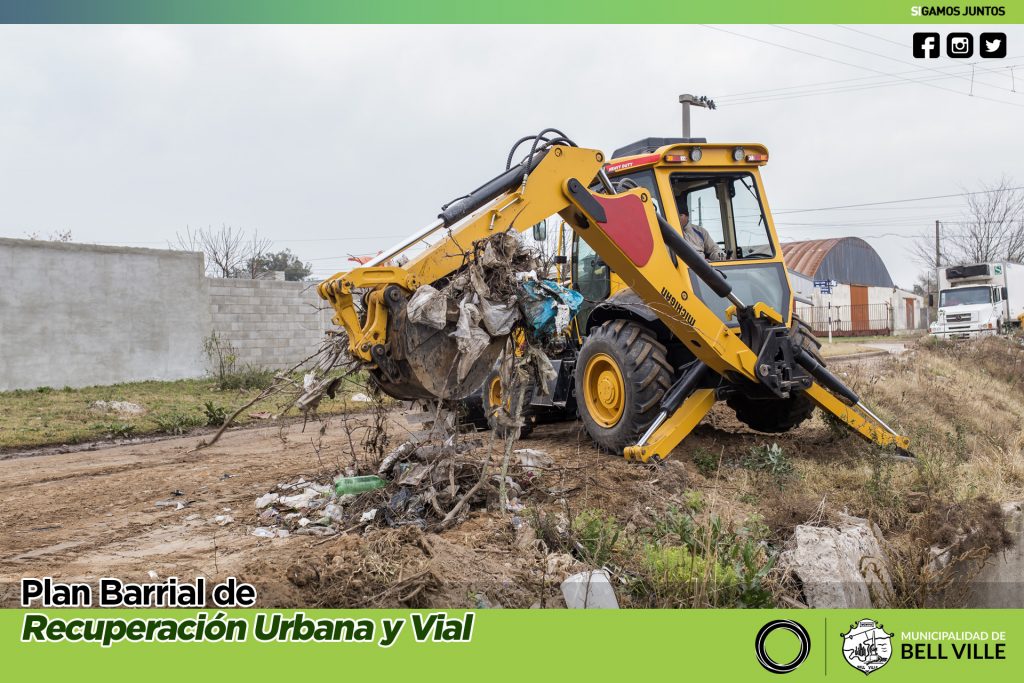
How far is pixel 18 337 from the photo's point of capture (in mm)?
14641

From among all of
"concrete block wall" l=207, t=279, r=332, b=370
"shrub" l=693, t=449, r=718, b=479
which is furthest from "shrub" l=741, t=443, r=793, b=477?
"concrete block wall" l=207, t=279, r=332, b=370

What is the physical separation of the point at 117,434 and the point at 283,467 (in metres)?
4.80

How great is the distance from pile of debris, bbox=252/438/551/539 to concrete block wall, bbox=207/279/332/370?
1141 centimetres

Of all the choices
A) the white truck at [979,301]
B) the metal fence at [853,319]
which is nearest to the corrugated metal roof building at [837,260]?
the metal fence at [853,319]

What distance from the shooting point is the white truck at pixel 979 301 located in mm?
25406

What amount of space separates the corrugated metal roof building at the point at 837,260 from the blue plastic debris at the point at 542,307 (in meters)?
37.5

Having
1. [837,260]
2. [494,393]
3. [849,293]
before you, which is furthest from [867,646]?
[837,260]

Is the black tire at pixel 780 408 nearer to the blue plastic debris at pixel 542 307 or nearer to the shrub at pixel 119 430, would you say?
the blue plastic debris at pixel 542 307

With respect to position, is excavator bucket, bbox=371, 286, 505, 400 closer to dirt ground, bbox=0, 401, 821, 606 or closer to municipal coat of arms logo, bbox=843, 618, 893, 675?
dirt ground, bbox=0, 401, 821, 606

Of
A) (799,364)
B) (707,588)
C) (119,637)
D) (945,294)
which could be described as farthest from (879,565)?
(945,294)

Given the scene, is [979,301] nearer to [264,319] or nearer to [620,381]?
[264,319]

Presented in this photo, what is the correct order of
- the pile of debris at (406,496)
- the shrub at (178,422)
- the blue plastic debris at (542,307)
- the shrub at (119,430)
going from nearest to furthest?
the pile of debris at (406,496)
the blue plastic debris at (542,307)
the shrub at (119,430)
the shrub at (178,422)

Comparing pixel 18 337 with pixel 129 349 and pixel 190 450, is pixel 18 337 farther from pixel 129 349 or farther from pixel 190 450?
pixel 190 450

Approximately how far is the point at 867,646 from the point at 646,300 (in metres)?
3.28
